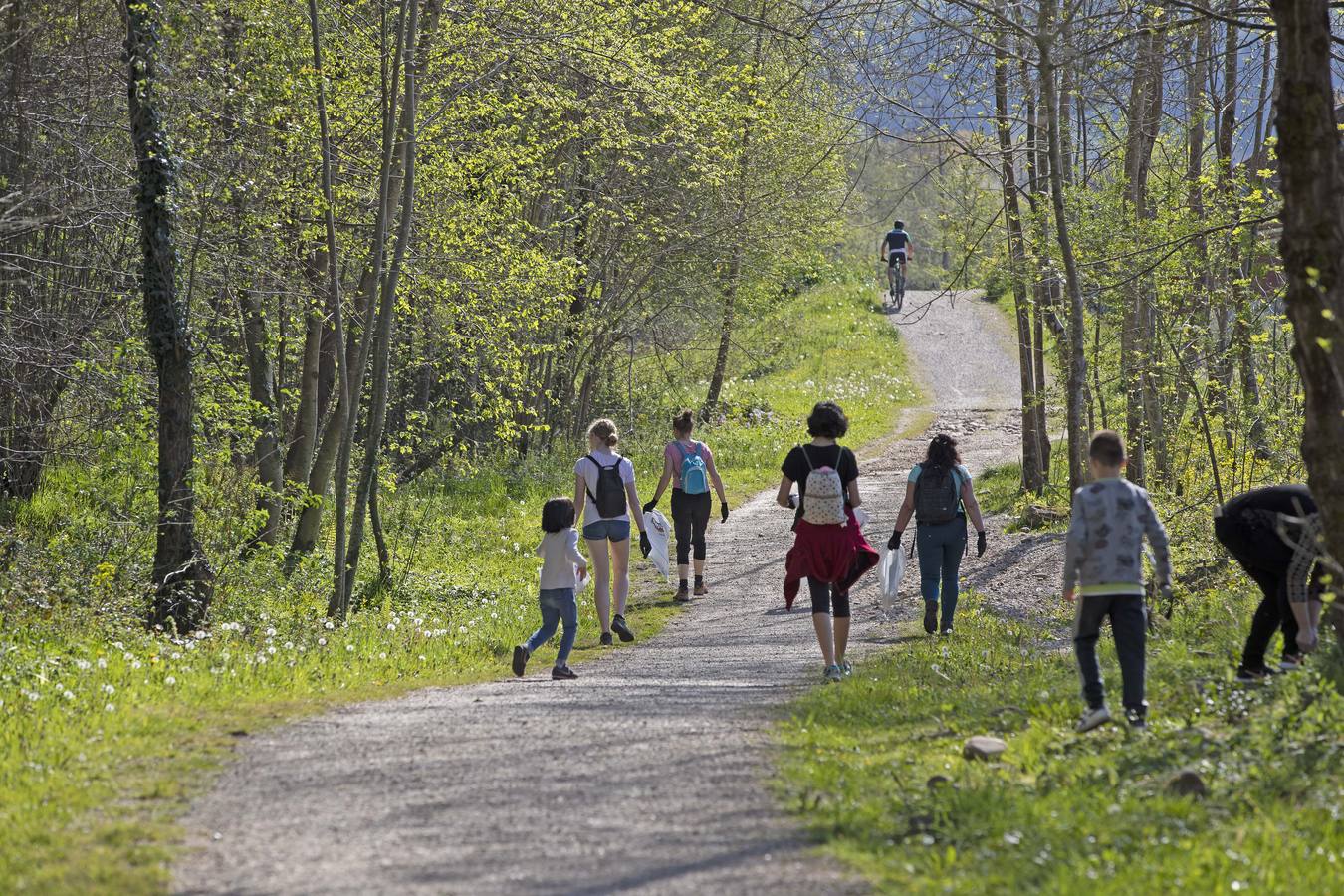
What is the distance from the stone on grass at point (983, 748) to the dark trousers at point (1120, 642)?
66 centimetres

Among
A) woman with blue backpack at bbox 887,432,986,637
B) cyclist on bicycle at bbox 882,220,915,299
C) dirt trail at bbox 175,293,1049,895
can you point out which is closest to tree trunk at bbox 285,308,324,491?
dirt trail at bbox 175,293,1049,895

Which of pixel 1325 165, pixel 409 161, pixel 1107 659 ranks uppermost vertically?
pixel 409 161

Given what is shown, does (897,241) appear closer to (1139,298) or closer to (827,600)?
(1139,298)

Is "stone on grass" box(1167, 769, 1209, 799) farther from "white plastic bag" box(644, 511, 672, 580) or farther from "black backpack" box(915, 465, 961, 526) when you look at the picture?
"white plastic bag" box(644, 511, 672, 580)

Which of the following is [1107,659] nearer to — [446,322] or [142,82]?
[142,82]

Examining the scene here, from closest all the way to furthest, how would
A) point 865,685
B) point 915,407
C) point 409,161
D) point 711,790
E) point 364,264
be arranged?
point 711,790 → point 865,685 → point 409,161 → point 364,264 → point 915,407

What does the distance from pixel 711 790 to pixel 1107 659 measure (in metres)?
4.77

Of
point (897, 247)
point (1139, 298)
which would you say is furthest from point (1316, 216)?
point (897, 247)

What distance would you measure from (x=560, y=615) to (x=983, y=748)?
4655 mm

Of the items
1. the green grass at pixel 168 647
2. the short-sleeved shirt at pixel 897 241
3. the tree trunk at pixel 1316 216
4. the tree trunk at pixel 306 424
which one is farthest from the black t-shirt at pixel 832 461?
the short-sleeved shirt at pixel 897 241

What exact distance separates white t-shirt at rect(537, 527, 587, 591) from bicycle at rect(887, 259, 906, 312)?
3529cm

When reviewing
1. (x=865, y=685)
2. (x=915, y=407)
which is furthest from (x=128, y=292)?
(x=915, y=407)

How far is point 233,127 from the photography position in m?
14.3

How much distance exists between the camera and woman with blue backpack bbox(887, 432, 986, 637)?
12.6 meters
